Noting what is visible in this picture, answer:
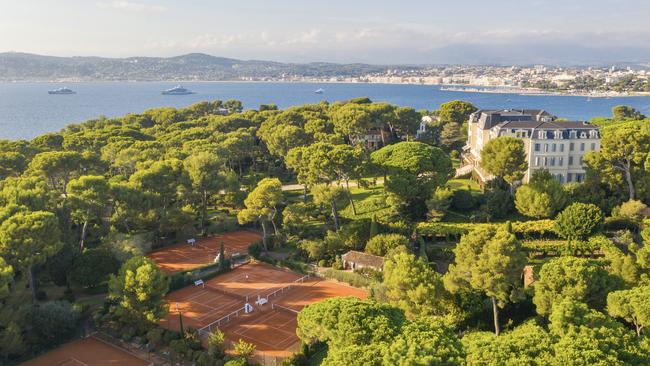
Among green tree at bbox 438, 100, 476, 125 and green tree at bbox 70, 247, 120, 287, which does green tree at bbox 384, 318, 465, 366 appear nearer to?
green tree at bbox 70, 247, 120, 287

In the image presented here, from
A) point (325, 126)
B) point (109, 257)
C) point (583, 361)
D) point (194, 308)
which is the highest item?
point (325, 126)

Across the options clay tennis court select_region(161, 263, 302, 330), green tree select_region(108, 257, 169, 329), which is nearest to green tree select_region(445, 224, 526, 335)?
clay tennis court select_region(161, 263, 302, 330)

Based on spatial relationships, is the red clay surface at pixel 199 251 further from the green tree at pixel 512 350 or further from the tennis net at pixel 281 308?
the green tree at pixel 512 350

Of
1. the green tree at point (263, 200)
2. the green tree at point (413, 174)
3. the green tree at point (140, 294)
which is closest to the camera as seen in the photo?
the green tree at point (140, 294)

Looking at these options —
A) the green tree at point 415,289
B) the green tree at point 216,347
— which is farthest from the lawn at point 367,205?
the green tree at point 216,347

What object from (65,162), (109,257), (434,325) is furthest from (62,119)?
(434,325)

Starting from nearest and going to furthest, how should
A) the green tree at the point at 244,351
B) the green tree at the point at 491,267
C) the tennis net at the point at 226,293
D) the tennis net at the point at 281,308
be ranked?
the green tree at the point at 244,351 < the green tree at the point at 491,267 < the tennis net at the point at 281,308 < the tennis net at the point at 226,293

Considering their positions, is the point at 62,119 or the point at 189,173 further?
the point at 62,119

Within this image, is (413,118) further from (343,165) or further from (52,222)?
(52,222)
